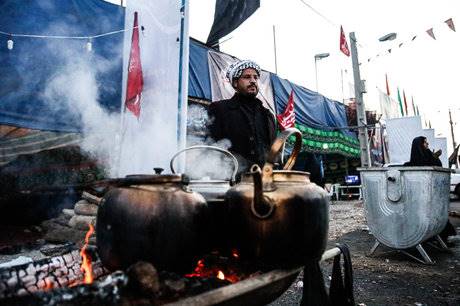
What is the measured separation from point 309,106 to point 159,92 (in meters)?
8.87

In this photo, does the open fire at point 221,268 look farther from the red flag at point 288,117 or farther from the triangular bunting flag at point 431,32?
the triangular bunting flag at point 431,32

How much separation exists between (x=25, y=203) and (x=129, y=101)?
5348 millimetres

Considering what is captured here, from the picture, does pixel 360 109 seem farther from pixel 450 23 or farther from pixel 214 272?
pixel 214 272

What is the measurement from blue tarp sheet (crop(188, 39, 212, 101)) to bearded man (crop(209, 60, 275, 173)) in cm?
426

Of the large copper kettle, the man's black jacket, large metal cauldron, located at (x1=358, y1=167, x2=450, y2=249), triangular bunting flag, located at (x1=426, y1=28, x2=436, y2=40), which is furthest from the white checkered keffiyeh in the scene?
triangular bunting flag, located at (x1=426, y1=28, x2=436, y2=40)

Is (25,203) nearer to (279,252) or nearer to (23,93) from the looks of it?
(23,93)

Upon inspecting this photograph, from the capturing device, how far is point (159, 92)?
3.71 m

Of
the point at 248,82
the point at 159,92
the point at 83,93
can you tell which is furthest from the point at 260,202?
the point at 83,93

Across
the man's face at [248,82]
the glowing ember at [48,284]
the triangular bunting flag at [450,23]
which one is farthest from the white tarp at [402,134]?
the glowing ember at [48,284]

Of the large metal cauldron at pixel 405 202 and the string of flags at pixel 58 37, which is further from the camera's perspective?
the string of flags at pixel 58 37

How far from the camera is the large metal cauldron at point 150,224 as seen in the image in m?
1.23

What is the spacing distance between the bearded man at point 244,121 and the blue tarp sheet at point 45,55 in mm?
2983

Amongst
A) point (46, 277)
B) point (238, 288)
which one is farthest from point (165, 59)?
point (238, 288)

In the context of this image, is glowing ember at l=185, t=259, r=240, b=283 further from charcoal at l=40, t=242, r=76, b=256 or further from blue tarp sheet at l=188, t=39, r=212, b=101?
blue tarp sheet at l=188, t=39, r=212, b=101
